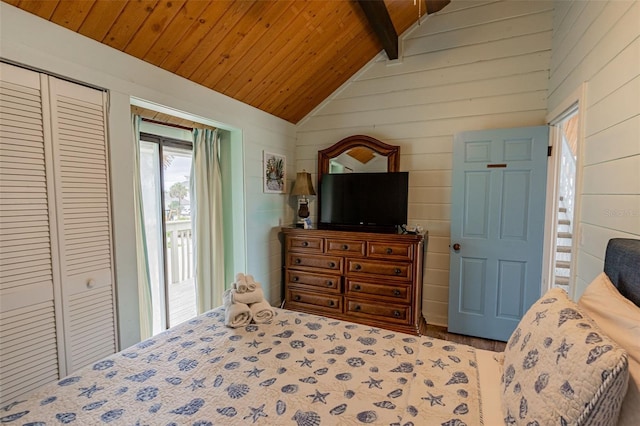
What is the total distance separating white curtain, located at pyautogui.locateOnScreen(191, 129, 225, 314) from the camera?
2.94 metres

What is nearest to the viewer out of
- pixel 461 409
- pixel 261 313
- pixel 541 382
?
pixel 541 382

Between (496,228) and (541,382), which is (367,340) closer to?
(541,382)

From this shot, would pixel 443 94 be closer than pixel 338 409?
No

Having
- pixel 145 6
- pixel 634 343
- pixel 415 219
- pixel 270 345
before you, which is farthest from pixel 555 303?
pixel 145 6

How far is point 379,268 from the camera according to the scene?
2.88 m

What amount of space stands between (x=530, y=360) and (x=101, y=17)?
2.54m

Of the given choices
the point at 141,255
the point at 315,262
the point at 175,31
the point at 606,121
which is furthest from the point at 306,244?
the point at 606,121

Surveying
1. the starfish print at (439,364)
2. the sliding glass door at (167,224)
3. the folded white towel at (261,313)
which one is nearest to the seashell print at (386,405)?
the starfish print at (439,364)

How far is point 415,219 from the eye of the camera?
10.6 feet

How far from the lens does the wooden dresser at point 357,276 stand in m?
2.80

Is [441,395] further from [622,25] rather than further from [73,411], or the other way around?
[622,25]

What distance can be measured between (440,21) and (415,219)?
2.05 meters

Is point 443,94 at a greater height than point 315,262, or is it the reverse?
point 443,94

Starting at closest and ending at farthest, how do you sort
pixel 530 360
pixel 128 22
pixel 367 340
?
pixel 530 360, pixel 367 340, pixel 128 22
